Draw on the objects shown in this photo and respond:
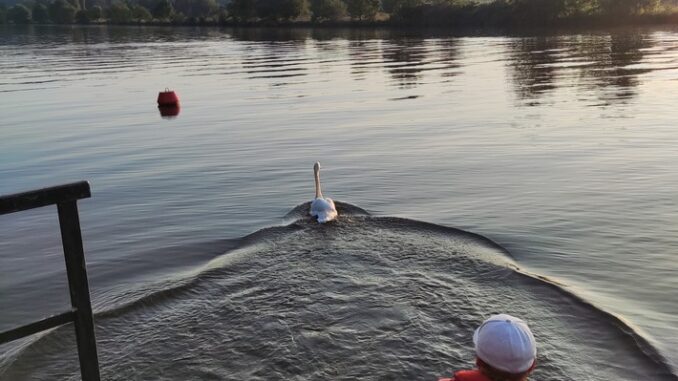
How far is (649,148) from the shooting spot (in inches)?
645

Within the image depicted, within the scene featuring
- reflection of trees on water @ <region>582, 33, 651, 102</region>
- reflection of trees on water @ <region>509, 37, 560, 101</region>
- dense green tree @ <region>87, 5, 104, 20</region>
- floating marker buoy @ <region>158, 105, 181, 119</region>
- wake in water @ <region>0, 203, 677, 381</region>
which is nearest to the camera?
wake in water @ <region>0, 203, 677, 381</region>

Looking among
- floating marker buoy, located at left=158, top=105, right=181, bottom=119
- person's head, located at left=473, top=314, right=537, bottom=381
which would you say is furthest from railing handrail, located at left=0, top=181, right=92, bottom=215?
floating marker buoy, located at left=158, top=105, right=181, bottom=119

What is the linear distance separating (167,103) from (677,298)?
21.8m

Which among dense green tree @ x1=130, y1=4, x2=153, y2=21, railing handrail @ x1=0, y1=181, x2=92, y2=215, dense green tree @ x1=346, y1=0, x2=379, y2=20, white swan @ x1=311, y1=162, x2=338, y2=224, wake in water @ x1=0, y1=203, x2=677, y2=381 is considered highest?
dense green tree @ x1=130, y1=4, x2=153, y2=21

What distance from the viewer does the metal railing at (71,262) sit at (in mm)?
3967

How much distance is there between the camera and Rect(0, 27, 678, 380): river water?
23.0 ft

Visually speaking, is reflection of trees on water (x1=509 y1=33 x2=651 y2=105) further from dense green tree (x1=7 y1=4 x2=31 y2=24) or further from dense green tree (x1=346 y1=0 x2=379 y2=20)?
dense green tree (x1=7 y1=4 x2=31 y2=24)

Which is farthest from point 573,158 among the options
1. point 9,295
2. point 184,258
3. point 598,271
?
point 9,295

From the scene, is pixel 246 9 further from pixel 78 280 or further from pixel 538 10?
pixel 78 280

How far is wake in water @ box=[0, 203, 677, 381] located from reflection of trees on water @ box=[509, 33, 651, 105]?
57.5 ft

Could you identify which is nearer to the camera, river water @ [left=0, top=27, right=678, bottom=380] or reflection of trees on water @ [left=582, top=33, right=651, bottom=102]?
river water @ [left=0, top=27, right=678, bottom=380]

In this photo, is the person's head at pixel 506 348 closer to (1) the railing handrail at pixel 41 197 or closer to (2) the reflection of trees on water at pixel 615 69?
(1) the railing handrail at pixel 41 197

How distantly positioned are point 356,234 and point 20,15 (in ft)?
700

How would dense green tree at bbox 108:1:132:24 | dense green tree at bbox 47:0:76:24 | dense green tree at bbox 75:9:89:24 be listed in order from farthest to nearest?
dense green tree at bbox 47:0:76:24 → dense green tree at bbox 75:9:89:24 → dense green tree at bbox 108:1:132:24
